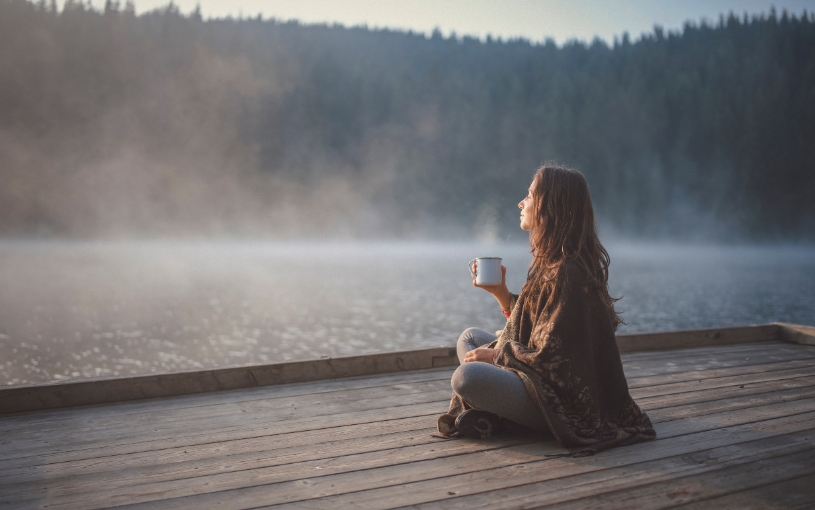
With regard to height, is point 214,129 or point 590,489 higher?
point 214,129

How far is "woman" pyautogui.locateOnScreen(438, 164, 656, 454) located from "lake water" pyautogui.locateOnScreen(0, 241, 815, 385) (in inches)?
80.2

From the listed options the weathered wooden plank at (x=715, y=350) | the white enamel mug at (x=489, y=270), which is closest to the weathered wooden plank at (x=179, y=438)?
the white enamel mug at (x=489, y=270)

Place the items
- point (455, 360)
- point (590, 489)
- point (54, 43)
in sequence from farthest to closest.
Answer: point (54, 43) → point (455, 360) → point (590, 489)

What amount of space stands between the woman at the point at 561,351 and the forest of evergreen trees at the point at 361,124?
54.8 m

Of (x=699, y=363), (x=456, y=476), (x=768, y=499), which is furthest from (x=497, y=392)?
(x=699, y=363)

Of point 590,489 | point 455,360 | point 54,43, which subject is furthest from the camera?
point 54,43

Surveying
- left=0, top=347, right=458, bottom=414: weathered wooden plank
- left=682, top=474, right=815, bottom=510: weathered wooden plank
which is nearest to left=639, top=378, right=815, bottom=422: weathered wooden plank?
left=682, top=474, right=815, bottom=510: weathered wooden plank

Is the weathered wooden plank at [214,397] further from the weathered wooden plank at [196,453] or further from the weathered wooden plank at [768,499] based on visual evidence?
the weathered wooden plank at [768,499]

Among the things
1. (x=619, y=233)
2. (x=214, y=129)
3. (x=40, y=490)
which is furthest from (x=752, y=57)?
(x=40, y=490)

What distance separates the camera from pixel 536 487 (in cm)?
171

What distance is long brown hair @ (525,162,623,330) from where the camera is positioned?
201 centimetres

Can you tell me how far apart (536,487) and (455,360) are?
1687mm

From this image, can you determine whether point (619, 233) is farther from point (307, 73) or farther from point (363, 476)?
point (363, 476)

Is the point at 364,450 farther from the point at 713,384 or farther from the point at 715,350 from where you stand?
the point at 715,350
